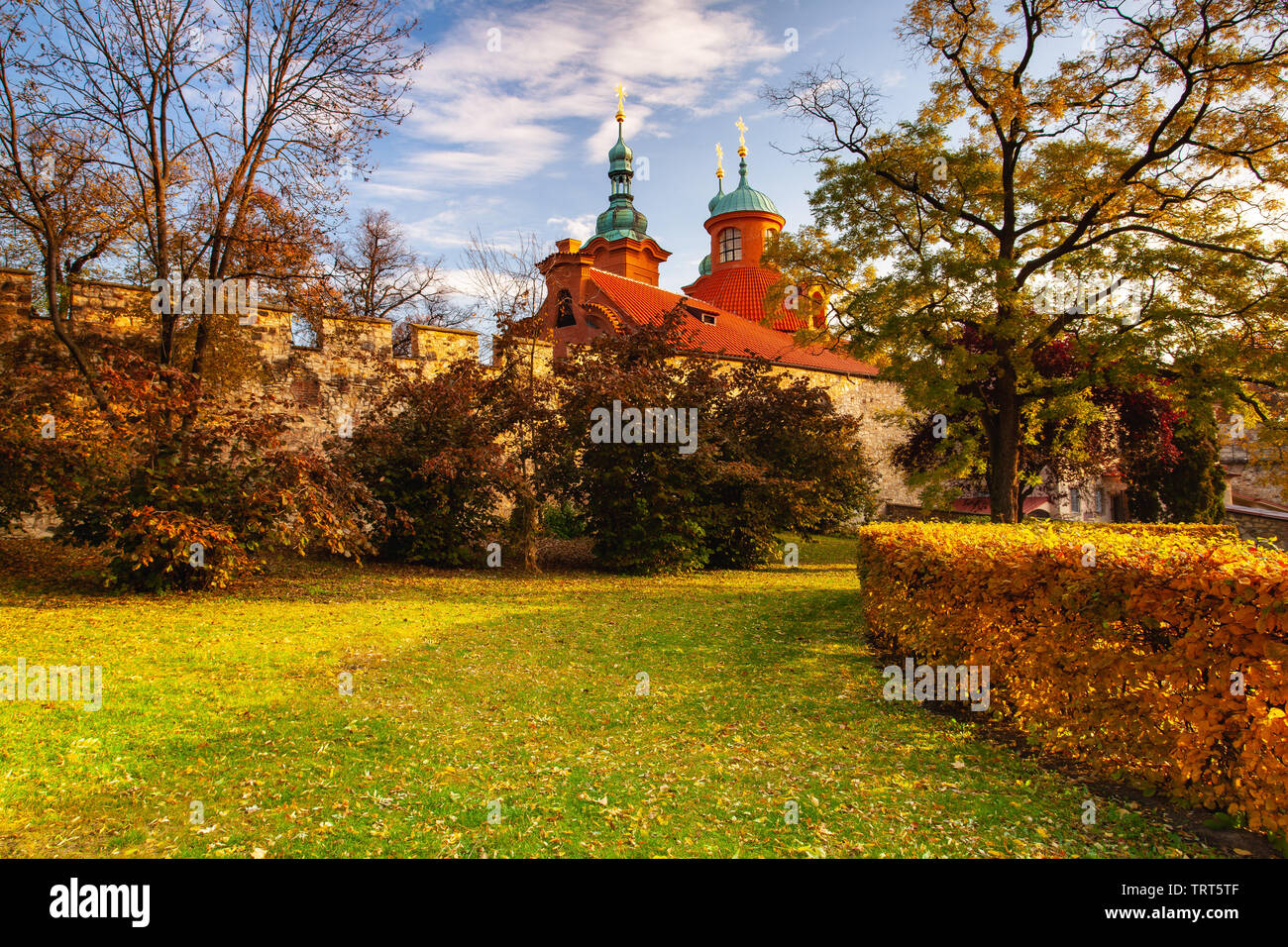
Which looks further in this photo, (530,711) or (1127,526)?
(1127,526)

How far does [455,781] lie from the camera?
4348 mm

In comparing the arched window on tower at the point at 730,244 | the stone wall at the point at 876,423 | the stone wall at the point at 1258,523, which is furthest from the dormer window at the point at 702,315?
the stone wall at the point at 1258,523

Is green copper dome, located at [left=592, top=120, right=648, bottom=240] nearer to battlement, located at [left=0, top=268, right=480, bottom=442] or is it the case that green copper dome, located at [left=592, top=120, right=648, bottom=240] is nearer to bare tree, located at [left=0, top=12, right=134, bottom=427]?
battlement, located at [left=0, top=268, right=480, bottom=442]

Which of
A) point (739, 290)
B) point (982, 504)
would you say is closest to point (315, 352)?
point (982, 504)

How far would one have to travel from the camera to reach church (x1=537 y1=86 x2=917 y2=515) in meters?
23.8

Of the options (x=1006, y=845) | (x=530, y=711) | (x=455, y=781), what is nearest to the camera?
(x=1006, y=845)

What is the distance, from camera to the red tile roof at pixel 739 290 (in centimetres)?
3406

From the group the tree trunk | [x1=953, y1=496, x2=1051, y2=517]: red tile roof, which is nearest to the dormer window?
[x1=953, y1=496, x2=1051, y2=517]: red tile roof

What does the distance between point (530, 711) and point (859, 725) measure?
2.55 meters

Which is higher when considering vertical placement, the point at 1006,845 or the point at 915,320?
the point at 915,320

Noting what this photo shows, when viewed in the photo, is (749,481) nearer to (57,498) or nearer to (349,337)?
(349,337)

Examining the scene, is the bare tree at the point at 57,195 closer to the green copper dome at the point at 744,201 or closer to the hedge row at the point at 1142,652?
the hedge row at the point at 1142,652
